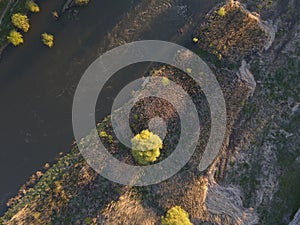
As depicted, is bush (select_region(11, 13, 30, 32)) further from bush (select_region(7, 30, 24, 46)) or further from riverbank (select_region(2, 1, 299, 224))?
riverbank (select_region(2, 1, 299, 224))

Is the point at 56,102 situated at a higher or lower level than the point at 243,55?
lower

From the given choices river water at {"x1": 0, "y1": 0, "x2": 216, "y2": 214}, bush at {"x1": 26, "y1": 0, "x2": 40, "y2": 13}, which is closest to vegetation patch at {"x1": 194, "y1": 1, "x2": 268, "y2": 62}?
river water at {"x1": 0, "y1": 0, "x2": 216, "y2": 214}

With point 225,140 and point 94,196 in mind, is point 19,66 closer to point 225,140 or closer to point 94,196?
point 94,196

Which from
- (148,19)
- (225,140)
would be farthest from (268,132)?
(148,19)

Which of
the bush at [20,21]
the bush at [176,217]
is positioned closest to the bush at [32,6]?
the bush at [20,21]

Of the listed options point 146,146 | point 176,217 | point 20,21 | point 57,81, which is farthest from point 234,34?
point 20,21

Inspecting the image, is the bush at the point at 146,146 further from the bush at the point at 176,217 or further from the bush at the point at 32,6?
the bush at the point at 32,6
